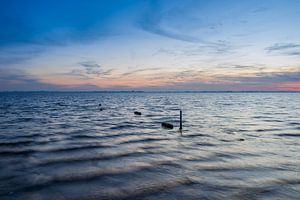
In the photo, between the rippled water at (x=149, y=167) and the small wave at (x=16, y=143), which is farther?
the small wave at (x=16, y=143)

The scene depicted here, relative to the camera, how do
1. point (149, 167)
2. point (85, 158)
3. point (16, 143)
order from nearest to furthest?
1. point (149, 167)
2. point (85, 158)
3. point (16, 143)

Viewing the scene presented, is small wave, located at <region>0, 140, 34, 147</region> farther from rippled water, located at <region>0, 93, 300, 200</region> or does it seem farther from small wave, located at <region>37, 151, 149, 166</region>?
small wave, located at <region>37, 151, 149, 166</region>

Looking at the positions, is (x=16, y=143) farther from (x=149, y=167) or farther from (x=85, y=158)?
(x=149, y=167)

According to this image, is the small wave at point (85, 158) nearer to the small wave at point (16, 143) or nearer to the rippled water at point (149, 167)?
the rippled water at point (149, 167)

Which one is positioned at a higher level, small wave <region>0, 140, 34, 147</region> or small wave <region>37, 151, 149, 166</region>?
small wave <region>37, 151, 149, 166</region>

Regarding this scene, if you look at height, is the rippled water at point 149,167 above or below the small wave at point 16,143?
above

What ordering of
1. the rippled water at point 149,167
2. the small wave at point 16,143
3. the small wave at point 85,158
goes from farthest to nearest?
the small wave at point 16,143, the small wave at point 85,158, the rippled water at point 149,167

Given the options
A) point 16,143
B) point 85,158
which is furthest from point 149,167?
point 16,143

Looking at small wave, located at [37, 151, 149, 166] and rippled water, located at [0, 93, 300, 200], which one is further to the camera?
small wave, located at [37, 151, 149, 166]

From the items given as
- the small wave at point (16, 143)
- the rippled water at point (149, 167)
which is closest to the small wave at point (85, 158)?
the rippled water at point (149, 167)

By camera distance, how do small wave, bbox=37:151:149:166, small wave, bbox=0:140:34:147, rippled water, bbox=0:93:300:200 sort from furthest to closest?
small wave, bbox=0:140:34:147
small wave, bbox=37:151:149:166
rippled water, bbox=0:93:300:200

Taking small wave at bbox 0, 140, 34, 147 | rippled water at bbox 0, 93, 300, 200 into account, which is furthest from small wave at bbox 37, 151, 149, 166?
small wave at bbox 0, 140, 34, 147

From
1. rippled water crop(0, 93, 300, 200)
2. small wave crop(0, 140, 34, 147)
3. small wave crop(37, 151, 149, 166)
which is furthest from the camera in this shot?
small wave crop(0, 140, 34, 147)

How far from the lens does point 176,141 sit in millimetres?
26375
